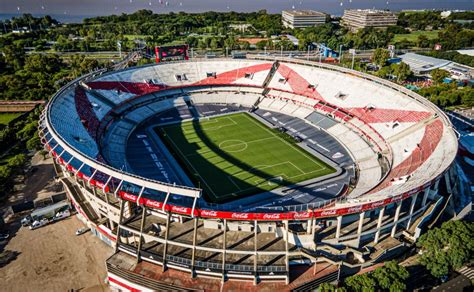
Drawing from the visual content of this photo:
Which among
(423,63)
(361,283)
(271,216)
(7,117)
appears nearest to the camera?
(361,283)

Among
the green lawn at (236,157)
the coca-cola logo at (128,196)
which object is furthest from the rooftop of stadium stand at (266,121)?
the green lawn at (236,157)

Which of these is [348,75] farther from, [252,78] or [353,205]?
[353,205]

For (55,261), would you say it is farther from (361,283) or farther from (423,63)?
(423,63)

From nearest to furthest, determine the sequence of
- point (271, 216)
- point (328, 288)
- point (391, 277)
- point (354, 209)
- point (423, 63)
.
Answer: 1. point (328, 288)
2. point (391, 277)
3. point (271, 216)
4. point (354, 209)
5. point (423, 63)

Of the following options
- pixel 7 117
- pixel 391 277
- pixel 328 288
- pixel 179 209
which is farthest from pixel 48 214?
pixel 7 117

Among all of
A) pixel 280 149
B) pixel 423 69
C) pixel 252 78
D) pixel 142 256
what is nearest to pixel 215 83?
pixel 252 78

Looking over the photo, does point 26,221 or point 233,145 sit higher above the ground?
point 233,145

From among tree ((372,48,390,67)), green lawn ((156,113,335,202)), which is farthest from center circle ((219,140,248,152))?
tree ((372,48,390,67))
